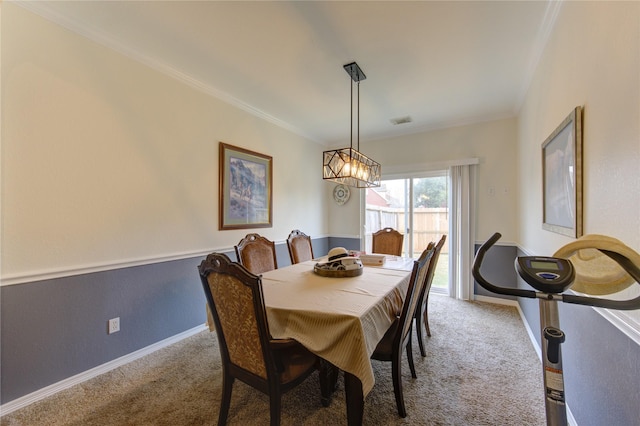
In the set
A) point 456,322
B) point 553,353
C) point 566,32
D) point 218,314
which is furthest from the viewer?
point 456,322

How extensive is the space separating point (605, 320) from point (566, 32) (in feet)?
5.44

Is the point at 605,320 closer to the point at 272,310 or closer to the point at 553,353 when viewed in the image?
the point at 553,353

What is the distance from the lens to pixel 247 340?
4.27ft

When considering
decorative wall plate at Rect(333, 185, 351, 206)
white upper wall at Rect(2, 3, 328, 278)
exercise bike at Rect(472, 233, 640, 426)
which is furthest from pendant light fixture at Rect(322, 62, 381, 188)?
decorative wall plate at Rect(333, 185, 351, 206)

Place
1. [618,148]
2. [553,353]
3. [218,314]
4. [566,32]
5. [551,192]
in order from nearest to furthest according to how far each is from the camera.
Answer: [553,353] < [618,148] < [218,314] < [566,32] < [551,192]

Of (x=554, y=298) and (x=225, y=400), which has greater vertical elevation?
(x=554, y=298)

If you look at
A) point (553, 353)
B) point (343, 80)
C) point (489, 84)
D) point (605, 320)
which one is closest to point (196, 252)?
point (343, 80)

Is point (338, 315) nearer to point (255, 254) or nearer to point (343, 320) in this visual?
point (343, 320)

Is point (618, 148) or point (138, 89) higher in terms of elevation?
point (138, 89)

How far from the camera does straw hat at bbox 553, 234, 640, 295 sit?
0.69 metres

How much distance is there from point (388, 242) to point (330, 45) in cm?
232

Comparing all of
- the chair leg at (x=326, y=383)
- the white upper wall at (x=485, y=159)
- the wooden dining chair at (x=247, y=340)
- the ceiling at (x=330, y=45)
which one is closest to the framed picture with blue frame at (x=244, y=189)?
the ceiling at (x=330, y=45)

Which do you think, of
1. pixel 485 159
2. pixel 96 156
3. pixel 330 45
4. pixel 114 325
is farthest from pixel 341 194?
pixel 114 325

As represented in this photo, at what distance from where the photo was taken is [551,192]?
1926mm
